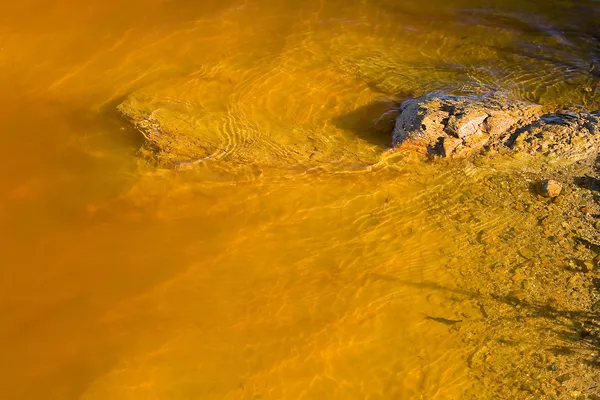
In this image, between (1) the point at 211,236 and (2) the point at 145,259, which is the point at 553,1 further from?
(2) the point at 145,259

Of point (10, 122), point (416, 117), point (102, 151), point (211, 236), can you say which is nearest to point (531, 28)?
point (416, 117)

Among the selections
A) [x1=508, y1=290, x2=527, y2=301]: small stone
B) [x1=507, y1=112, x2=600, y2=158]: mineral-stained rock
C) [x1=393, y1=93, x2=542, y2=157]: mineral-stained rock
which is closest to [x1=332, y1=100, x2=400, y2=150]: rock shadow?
[x1=393, y1=93, x2=542, y2=157]: mineral-stained rock

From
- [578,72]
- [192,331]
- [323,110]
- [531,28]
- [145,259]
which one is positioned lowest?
[192,331]

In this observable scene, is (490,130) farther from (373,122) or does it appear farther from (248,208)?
(248,208)

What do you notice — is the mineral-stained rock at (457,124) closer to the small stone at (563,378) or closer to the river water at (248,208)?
the river water at (248,208)

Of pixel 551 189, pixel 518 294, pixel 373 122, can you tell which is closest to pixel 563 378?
pixel 518 294

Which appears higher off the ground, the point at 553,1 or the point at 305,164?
the point at 553,1
